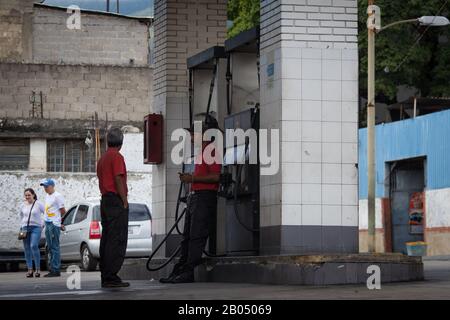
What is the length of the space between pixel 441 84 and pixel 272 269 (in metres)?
34.7

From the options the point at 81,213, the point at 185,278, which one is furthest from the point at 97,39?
the point at 185,278

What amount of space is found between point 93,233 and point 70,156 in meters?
15.2

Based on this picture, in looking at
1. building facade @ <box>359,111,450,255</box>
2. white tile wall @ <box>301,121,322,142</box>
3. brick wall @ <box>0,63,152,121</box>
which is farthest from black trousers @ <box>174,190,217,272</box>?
brick wall @ <box>0,63,152,121</box>

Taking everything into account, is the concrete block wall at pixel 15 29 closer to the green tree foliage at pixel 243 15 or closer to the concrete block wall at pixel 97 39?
the concrete block wall at pixel 97 39

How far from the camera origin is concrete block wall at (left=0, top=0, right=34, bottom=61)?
4812cm

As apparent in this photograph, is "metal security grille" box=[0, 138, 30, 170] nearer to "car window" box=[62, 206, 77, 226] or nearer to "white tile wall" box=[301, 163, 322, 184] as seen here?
"car window" box=[62, 206, 77, 226]

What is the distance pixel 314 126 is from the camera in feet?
47.1

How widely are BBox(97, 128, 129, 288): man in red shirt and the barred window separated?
29.3m

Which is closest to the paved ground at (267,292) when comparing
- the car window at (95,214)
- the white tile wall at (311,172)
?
the white tile wall at (311,172)

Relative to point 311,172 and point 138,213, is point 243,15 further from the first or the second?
point 311,172

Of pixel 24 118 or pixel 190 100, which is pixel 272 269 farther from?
pixel 24 118

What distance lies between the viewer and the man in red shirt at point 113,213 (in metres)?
14.0

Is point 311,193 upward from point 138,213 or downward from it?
upward

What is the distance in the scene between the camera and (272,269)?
44.8 ft
